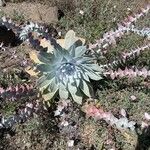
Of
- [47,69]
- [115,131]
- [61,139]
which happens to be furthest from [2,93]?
[115,131]

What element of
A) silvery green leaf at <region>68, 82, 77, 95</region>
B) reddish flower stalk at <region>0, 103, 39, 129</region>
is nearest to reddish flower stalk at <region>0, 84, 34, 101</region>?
reddish flower stalk at <region>0, 103, 39, 129</region>

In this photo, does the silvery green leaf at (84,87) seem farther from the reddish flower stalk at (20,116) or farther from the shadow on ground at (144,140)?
the shadow on ground at (144,140)

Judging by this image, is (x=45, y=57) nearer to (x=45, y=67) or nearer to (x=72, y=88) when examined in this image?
(x=45, y=67)

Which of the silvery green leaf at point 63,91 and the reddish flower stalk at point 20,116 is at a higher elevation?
the reddish flower stalk at point 20,116

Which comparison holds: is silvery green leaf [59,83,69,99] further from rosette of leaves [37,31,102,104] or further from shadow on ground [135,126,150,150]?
shadow on ground [135,126,150,150]

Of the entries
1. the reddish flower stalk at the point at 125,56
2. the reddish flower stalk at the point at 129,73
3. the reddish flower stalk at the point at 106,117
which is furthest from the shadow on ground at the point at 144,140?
the reddish flower stalk at the point at 125,56

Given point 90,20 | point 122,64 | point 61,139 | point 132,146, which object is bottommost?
point 132,146

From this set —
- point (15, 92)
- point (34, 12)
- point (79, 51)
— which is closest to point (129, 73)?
point (79, 51)

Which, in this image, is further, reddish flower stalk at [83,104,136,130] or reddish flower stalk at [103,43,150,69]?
reddish flower stalk at [103,43,150,69]

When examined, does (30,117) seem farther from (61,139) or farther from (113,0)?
(113,0)
